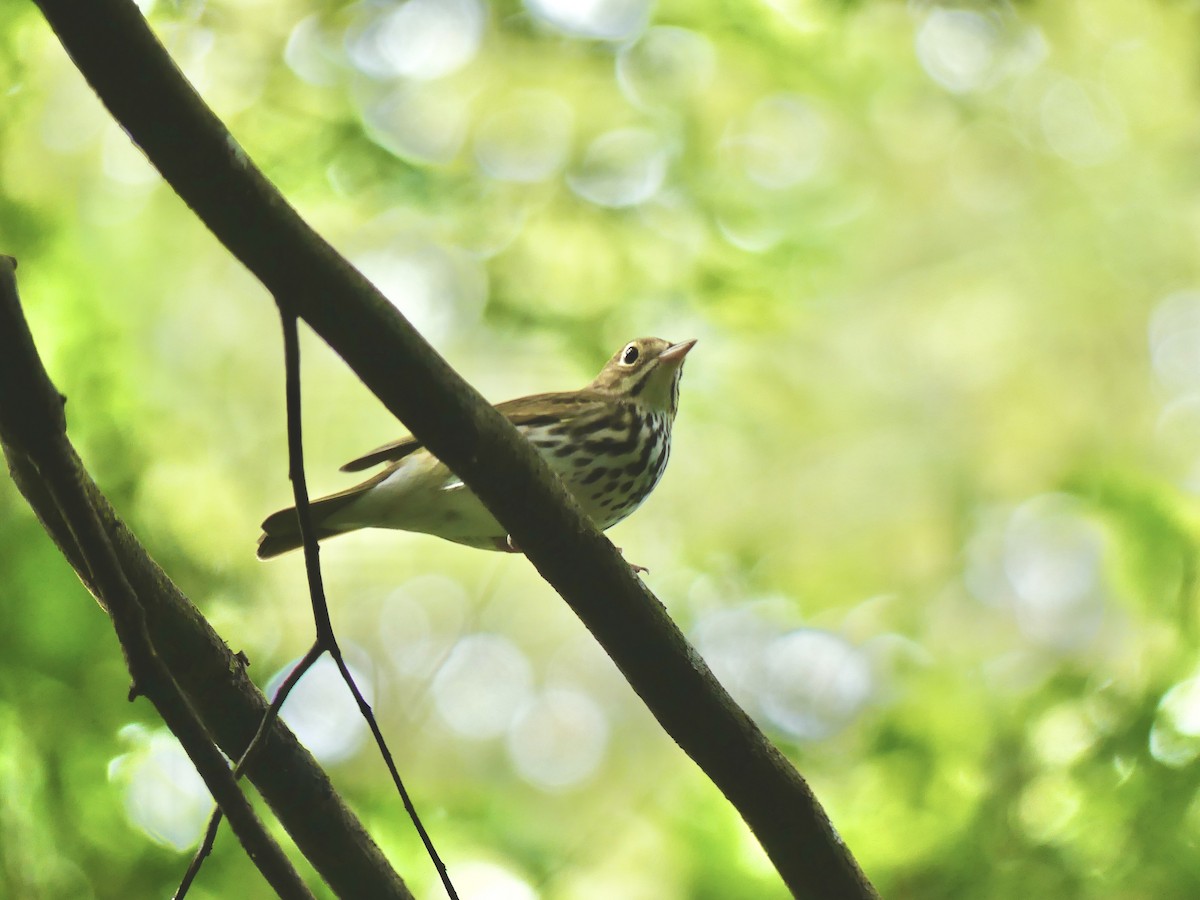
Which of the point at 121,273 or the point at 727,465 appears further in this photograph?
the point at 727,465

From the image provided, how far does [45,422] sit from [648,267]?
5.14 m

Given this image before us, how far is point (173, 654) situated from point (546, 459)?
159 centimetres

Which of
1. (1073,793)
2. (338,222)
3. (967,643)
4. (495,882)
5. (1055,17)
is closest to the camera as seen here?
(1073,793)

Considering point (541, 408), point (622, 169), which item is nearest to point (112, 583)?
point (541, 408)

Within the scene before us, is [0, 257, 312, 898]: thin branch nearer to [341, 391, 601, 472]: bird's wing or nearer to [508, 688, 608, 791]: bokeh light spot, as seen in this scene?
[341, 391, 601, 472]: bird's wing

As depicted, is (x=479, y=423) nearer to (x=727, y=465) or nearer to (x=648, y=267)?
(x=648, y=267)

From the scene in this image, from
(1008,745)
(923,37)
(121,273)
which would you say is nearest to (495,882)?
(1008,745)

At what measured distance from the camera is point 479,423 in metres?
2.12

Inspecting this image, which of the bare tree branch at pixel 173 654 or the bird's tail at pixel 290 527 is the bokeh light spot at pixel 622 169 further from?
the bare tree branch at pixel 173 654

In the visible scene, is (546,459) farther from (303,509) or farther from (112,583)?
(112,583)

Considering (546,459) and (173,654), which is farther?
(546,459)

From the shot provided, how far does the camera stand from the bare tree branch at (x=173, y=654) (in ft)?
6.04

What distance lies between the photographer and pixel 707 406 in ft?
24.4

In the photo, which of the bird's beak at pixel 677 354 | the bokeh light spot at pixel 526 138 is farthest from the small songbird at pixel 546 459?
the bokeh light spot at pixel 526 138
